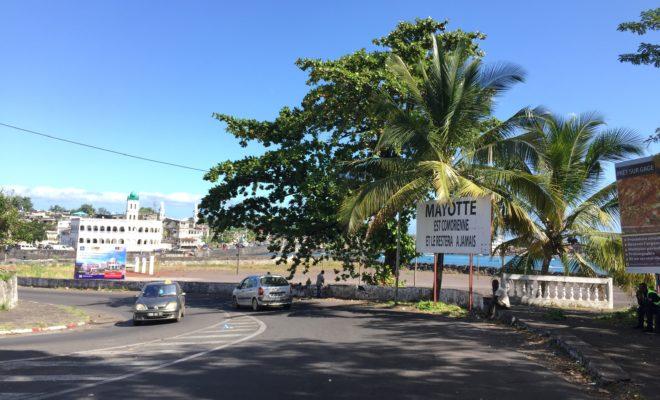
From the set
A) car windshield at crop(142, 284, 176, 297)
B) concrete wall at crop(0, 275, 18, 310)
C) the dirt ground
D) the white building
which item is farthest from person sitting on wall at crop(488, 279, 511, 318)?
the white building

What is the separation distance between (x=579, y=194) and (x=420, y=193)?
234 inches

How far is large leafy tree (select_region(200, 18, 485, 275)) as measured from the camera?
2122 cm

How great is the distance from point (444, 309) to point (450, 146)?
226 inches

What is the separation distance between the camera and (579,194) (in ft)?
60.3

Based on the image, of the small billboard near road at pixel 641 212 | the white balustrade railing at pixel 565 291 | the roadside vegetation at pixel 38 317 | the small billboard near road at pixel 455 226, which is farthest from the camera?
the white balustrade railing at pixel 565 291

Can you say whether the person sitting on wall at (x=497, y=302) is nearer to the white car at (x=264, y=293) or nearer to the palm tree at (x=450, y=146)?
the palm tree at (x=450, y=146)

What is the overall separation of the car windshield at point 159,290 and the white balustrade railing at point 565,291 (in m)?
12.8

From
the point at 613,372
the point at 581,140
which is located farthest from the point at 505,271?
the point at 613,372

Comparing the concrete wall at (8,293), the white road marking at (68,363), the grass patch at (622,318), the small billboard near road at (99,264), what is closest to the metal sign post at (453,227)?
the grass patch at (622,318)

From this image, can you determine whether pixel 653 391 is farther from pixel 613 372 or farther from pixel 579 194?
pixel 579 194

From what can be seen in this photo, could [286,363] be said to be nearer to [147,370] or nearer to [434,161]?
[147,370]

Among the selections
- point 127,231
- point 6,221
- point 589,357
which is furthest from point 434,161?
point 127,231

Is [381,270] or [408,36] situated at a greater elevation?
[408,36]

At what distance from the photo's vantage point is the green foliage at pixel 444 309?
17252 millimetres
